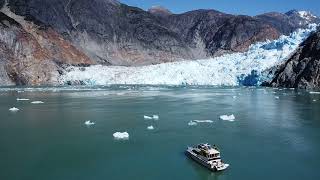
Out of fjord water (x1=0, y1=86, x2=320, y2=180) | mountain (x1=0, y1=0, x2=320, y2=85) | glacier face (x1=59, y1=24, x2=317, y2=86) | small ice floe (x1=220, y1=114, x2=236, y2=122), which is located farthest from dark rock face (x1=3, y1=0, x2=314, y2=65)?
small ice floe (x1=220, y1=114, x2=236, y2=122)

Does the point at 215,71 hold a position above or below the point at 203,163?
above

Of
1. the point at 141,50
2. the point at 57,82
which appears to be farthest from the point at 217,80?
the point at 141,50

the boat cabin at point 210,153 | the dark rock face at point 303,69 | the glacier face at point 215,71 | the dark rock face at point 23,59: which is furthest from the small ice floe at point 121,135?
the dark rock face at point 23,59

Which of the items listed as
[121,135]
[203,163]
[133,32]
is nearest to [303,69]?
[121,135]

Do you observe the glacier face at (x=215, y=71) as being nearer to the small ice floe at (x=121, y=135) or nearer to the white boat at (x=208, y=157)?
the small ice floe at (x=121, y=135)

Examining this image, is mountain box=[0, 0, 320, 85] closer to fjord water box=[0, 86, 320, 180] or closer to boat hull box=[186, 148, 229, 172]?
fjord water box=[0, 86, 320, 180]

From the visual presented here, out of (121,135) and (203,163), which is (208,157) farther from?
(121,135)
